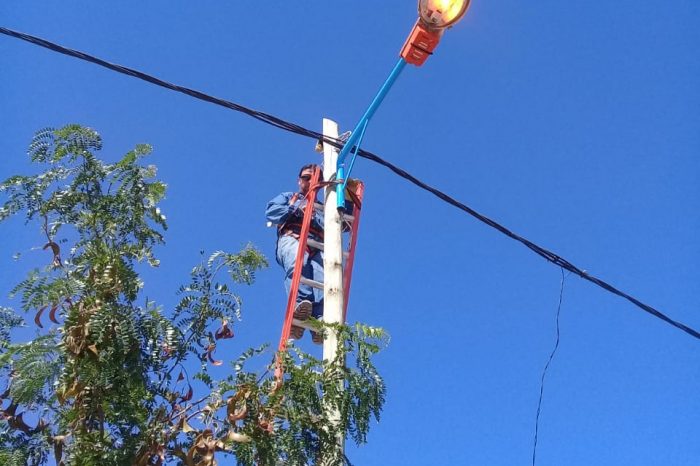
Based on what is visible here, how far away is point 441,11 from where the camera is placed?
5.36 m

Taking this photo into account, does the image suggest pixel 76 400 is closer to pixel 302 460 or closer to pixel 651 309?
pixel 302 460

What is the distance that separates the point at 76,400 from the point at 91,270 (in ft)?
2.25

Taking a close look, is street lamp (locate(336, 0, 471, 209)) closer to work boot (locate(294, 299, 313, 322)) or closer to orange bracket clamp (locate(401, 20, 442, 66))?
orange bracket clamp (locate(401, 20, 442, 66))

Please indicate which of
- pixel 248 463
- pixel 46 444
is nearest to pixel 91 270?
pixel 46 444

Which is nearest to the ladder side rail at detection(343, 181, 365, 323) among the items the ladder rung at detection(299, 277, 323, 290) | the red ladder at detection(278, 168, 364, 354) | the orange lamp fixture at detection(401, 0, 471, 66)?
the red ladder at detection(278, 168, 364, 354)

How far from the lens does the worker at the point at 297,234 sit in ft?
22.8

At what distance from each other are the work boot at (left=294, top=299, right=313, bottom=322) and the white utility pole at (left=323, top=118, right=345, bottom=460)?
2.04 feet

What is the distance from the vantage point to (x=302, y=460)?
4.32 metres

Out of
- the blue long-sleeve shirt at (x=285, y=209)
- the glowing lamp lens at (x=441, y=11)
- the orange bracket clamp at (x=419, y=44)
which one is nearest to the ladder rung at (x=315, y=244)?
the blue long-sleeve shirt at (x=285, y=209)

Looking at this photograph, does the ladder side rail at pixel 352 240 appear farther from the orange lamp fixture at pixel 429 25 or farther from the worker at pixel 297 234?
the orange lamp fixture at pixel 429 25

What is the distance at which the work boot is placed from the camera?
20.6ft

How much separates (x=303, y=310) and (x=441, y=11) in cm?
241

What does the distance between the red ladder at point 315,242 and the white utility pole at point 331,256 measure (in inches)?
6.1

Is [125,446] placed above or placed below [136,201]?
below
